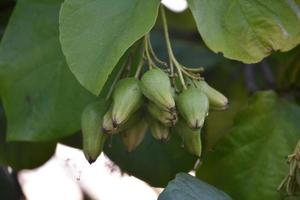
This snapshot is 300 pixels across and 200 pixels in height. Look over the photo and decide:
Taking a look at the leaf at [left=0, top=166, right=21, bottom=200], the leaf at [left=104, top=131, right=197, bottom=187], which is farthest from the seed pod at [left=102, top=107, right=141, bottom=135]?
the leaf at [left=0, top=166, right=21, bottom=200]

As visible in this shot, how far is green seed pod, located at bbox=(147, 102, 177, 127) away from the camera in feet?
3.15

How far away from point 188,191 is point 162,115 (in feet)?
0.27

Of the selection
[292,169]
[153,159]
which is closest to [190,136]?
[292,169]

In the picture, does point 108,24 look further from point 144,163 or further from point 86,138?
point 144,163

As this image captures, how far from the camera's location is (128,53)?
1.07 m

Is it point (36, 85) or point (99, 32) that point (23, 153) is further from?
point (99, 32)

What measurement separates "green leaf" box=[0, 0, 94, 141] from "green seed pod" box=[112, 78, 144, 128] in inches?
5.5

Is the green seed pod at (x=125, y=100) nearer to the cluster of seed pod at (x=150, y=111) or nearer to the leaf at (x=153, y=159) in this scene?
the cluster of seed pod at (x=150, y=111)

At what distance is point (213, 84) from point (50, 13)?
0.54m

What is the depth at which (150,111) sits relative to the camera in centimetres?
98

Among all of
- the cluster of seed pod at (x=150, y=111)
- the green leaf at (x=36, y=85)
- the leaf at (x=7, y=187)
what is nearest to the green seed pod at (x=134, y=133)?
the cluster of seed pod at (x=150, y=111)

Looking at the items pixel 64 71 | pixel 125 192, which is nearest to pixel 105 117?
pixel 64 71

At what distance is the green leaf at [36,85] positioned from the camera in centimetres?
111

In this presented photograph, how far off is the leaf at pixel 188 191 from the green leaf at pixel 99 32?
0.12 m
